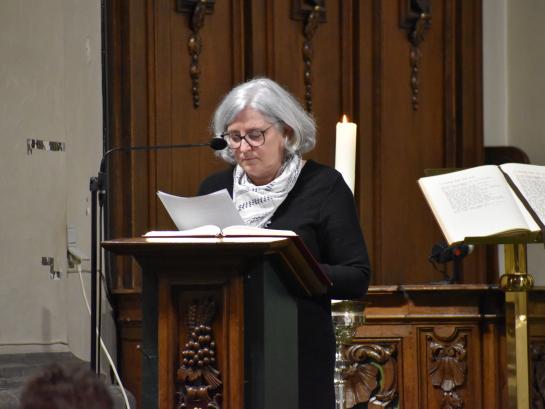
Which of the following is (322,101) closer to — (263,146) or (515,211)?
(515,211)

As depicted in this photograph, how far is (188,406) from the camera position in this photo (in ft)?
9.07

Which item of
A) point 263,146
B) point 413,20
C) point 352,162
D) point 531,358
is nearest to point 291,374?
point 263,146

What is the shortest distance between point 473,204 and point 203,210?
137cm

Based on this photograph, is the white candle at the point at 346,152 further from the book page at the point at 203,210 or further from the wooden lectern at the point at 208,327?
the wooden lectern at the point at 208,327

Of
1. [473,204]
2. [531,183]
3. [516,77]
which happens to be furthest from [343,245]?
[516,77]

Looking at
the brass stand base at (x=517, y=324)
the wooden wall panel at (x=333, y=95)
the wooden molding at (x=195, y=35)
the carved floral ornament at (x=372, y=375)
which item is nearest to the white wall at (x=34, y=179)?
the wooden wall panel at (x=333, y=95)

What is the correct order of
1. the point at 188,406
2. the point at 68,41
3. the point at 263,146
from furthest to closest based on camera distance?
the point at 68,41, the point at 263,146, the point at 188,406

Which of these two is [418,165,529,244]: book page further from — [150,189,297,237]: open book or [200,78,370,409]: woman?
[150,189,297,237]: open book

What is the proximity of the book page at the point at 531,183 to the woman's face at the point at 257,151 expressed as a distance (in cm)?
106

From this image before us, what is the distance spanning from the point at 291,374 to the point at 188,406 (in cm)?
27

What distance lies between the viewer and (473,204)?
161 inches

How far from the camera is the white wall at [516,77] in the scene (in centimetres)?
722

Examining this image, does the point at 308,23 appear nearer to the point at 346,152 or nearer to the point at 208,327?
the point at 346,152

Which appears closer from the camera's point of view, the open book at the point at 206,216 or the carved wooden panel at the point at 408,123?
the open book at the point at 206,216
